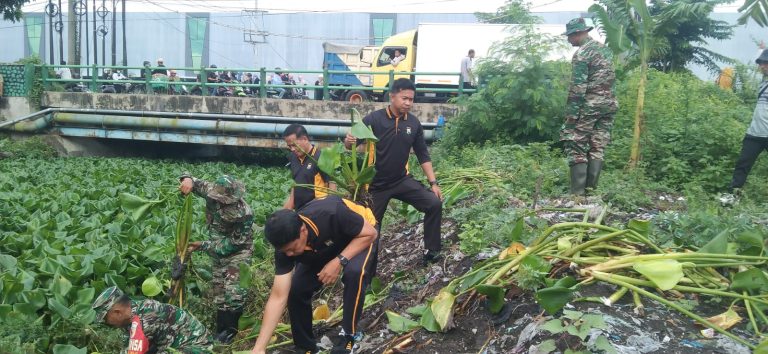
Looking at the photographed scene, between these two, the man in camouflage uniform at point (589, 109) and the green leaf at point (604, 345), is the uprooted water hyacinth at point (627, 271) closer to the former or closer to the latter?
the green leaf at point (604, 345)

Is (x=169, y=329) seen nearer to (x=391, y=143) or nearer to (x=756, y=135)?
(x=391, y=143)

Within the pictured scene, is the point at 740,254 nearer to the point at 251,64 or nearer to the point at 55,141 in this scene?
the point at 55,141

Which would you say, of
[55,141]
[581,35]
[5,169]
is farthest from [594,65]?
[55,141]

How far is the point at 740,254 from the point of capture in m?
3.94

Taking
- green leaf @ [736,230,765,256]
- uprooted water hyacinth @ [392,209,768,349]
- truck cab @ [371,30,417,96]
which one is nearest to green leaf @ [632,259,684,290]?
uprooted water hyacinth @ [392,209,768,349]

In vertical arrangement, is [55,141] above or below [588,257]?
below

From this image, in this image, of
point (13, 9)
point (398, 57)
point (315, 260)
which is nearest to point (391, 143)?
point (315, 260)

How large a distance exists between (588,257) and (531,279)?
0.52 metres

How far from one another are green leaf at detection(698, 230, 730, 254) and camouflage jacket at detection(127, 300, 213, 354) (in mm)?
3278

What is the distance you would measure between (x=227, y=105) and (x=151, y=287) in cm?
1136

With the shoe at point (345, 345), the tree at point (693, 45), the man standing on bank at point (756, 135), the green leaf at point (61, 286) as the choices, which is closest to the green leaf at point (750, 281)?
the shoe at point (345, 345)

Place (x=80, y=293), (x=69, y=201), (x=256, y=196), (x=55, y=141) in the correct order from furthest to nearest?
(x=55, y=141) → (x=256, y=196) → (x=69, y=201) → (x=80, y=293)

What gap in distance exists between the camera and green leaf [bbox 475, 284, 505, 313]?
12.6 ft

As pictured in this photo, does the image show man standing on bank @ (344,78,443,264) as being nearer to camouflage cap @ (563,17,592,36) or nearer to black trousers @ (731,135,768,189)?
camouflage cap @ (563,17,592,36)
